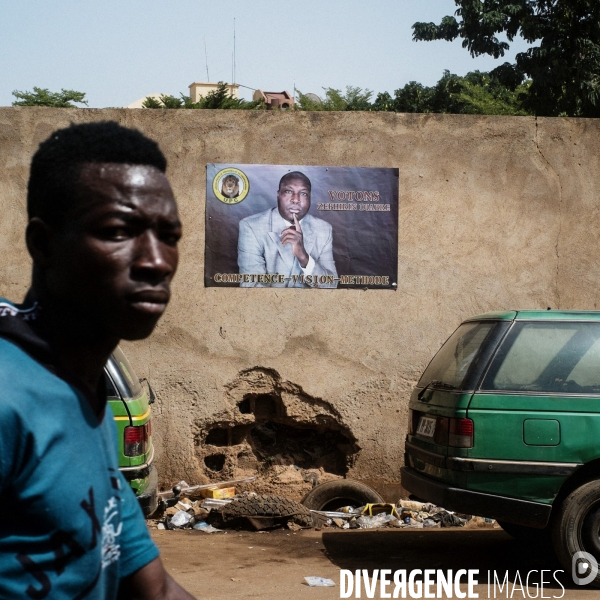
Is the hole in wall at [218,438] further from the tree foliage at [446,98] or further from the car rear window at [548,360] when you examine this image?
the tree foliage at [446,98]

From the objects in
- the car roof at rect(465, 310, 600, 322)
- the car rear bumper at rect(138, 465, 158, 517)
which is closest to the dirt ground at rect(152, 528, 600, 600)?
the car rear bumper at rect(138, 465, 158, 517)

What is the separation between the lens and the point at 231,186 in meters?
7.87

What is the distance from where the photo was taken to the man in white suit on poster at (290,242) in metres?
7.83

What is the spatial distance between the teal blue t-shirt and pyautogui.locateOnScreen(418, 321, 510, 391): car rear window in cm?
431

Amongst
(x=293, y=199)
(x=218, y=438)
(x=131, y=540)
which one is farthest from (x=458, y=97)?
(x=131, y=540)

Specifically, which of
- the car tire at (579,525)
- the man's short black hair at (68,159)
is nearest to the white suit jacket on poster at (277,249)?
the car tire at (579,525)

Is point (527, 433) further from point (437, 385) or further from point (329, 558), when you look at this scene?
point (329, 558)

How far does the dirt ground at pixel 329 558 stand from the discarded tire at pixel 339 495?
0.50 meters

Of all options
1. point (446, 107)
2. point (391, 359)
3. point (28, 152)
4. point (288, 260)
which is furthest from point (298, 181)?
point (446, 107)

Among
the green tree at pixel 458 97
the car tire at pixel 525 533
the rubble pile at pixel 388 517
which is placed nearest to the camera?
the car tire at pixel 525 533

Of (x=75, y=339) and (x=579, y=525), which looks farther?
(x=579, y=525)

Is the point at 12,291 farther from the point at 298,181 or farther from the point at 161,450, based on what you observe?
the point at 298,181

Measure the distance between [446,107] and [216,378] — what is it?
22.5 m

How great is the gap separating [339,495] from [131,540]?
20.1ft
